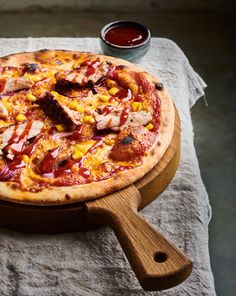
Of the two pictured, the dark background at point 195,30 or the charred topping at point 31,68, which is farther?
the dark background at point 195,30

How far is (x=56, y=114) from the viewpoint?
248cm

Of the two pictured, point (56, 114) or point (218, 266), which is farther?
point (218, 266)

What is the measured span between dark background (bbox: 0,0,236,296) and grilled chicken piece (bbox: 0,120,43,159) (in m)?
1.93

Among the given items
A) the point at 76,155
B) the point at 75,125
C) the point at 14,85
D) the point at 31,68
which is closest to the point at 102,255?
the point at 76,155

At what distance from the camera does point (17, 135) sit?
2398mm

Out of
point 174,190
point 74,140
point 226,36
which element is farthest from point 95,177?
point 226,36

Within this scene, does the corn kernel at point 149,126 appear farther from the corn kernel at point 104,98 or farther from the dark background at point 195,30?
the dark background at point 195,30

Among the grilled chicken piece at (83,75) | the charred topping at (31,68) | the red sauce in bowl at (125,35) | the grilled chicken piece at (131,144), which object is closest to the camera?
the grilled chicken piece at (131,144)

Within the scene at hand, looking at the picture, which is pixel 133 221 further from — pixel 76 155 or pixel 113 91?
pixel 113 91

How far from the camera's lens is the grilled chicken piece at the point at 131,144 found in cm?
228

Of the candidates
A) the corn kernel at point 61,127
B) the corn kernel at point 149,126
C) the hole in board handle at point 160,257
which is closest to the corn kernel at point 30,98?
the corn kernel at point 61,127

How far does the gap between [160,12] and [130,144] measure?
12.1 feet

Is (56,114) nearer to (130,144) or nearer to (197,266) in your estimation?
(130,144)

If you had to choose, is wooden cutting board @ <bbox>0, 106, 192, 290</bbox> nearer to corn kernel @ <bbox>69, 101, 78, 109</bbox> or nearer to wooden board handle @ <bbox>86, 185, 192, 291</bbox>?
wooden board handle @ <bbox>86, 185, 192, 291</bbox>
